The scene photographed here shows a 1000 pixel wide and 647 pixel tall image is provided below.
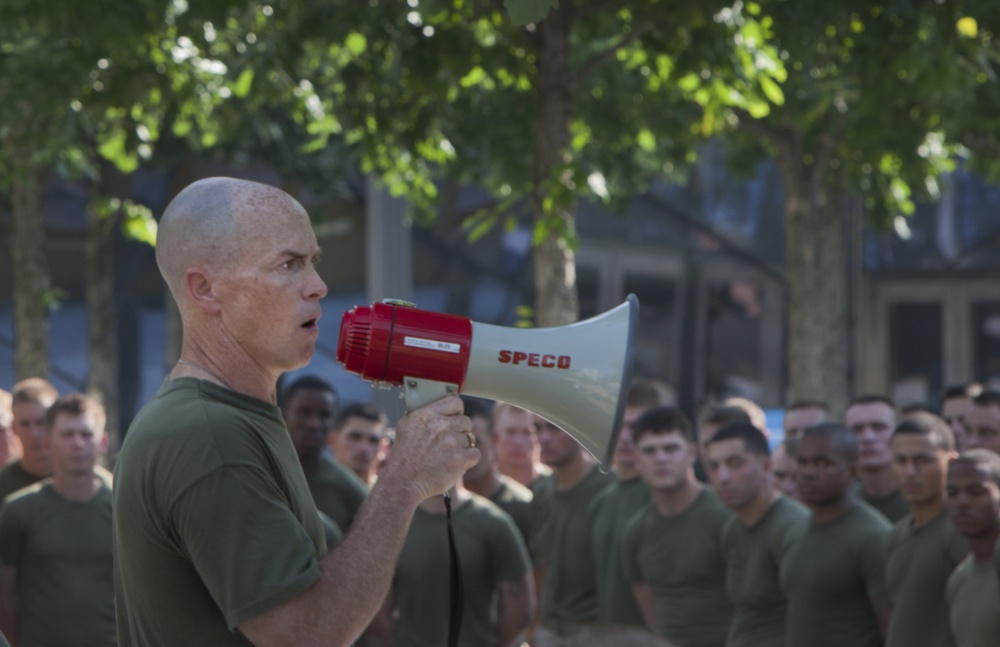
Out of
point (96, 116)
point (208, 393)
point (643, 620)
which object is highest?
point (96, 116)

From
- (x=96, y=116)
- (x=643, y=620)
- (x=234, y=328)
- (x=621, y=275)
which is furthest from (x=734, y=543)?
(x=621, y=275)

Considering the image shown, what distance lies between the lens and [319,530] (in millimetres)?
2559

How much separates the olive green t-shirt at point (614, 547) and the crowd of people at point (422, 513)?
0.01 m

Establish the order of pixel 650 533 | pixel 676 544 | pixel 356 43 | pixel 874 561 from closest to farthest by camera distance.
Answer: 1. pixel 874 561
2. pixel 676 544
3. pixel 650 533
4. pixel 356 43

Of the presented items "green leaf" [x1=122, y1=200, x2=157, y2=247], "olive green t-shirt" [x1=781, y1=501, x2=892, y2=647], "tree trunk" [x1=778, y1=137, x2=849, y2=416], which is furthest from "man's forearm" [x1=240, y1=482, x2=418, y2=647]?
"tree trunk" [x1=778, y1=137, x2=849, y2=416]

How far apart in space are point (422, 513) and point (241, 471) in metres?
4.63

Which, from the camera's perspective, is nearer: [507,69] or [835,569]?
[835,569]

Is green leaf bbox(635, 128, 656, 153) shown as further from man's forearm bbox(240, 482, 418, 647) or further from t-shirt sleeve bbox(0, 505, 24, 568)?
man's forearm bbox(240, 482, 418, 647)

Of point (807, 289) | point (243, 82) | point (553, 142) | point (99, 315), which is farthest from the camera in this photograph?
point (99, 315)

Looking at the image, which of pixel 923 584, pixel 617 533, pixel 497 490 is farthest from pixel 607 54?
pixel 923 584

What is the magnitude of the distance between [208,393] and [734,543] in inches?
179

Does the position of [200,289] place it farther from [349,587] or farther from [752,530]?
Answer: [752,530]

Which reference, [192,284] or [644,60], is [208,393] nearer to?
[192,284]

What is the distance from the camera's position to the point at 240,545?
2.27 metres
